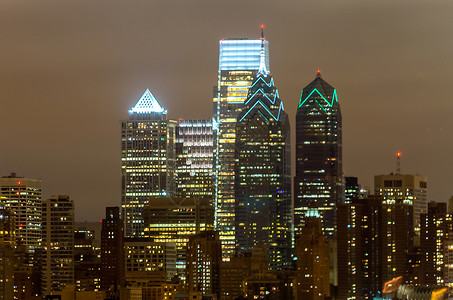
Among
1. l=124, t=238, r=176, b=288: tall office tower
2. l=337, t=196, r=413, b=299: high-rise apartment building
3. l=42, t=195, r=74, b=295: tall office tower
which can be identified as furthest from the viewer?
l=42, t=195, r=74, b=295: tall office tower

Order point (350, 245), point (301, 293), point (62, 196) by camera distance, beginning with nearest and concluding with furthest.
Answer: point (301, 293) < point (350, 245) < point (62, 196)

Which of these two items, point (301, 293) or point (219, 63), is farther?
point (219, 63)

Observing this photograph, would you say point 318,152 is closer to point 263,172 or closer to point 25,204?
point 263,172

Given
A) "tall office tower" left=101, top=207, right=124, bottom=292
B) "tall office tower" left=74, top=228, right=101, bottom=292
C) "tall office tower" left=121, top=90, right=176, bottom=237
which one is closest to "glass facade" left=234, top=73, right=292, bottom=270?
"tall office tower" left=121, top=90, right=176, bottom=237

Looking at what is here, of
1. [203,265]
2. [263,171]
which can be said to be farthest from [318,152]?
[203,265]

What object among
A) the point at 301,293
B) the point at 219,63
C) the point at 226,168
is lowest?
the point at 301,293

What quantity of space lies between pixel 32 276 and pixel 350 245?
57.2 ft

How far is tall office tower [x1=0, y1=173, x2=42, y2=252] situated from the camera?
10238cm

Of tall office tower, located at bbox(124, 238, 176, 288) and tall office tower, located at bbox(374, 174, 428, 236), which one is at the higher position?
tall office tower, located at bbox(374, 174, 428, 236)

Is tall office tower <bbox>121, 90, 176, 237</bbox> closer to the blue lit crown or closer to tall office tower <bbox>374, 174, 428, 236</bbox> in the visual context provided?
the blue lit crown

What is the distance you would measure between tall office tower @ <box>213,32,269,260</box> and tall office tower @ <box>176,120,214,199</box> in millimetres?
918

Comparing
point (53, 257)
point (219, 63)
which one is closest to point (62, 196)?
point (53, 257)

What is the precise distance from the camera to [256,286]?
3536 inches

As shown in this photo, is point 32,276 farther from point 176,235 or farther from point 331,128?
point 331,128
